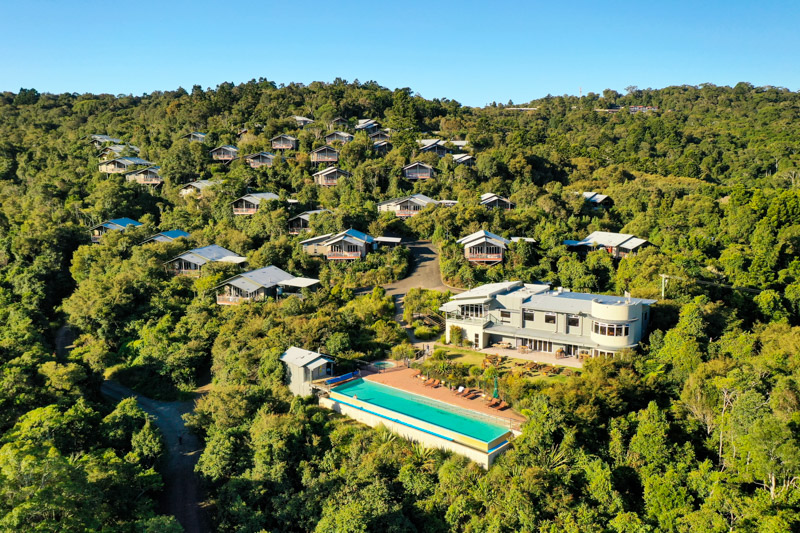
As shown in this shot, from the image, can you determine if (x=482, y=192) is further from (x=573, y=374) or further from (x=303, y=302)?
(x=573, y=374)

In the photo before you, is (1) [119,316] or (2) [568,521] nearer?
(2) [568,521]

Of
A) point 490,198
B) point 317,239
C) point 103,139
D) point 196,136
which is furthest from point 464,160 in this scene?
point 103,139

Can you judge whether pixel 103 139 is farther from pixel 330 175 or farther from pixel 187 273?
pixel 187 273

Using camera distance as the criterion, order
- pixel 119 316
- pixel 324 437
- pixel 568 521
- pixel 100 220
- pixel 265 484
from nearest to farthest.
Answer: pixel 568 521, pixel 265 484, pixel 324 437, pixel 119 316, pixel 100 220

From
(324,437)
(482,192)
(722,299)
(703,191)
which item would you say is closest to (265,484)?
(324,437)

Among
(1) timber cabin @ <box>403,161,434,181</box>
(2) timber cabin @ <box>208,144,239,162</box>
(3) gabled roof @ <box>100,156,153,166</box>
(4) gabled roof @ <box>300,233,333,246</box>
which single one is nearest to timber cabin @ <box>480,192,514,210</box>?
(1) timber cabin @ <box>403,161,434,181</box>

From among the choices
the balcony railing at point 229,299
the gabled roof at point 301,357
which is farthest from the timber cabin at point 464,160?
the gabled roof at point 301,357
